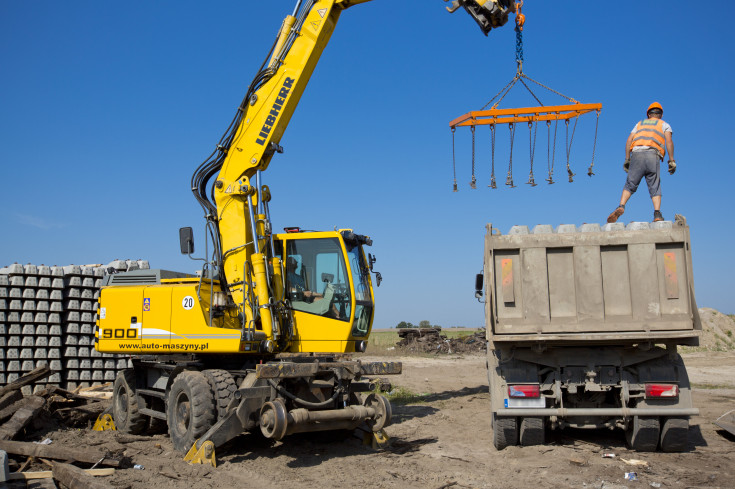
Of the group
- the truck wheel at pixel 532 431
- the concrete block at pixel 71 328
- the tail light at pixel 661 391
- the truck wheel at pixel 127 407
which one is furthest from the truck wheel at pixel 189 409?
the concrete block at pixel 71 328

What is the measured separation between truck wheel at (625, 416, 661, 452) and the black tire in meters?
5.05

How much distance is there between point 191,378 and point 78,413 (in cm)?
395

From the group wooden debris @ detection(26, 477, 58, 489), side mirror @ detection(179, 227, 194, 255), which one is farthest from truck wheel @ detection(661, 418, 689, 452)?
wooden debris @ detection(26, 477, 58, 489)

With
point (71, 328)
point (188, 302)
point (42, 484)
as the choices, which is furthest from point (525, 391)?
point (71, 328)

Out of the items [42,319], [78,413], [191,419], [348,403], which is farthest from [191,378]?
[42,319]

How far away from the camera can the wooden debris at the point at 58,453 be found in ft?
24.6

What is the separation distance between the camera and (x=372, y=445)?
9000 mm

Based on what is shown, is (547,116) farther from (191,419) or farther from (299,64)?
(191,419)

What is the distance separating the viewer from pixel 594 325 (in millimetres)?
7602

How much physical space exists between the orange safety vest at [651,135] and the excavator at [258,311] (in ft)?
8.74

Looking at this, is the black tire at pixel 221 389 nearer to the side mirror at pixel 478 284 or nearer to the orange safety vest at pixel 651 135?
the side mirror at pixel 478 284

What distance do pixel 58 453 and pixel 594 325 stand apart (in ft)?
21.7

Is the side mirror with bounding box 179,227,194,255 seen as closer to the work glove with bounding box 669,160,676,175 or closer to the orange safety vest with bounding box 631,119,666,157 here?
the orange safety vest with bounding box 631,119,666,157

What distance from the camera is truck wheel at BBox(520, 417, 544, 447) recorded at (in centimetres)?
796
